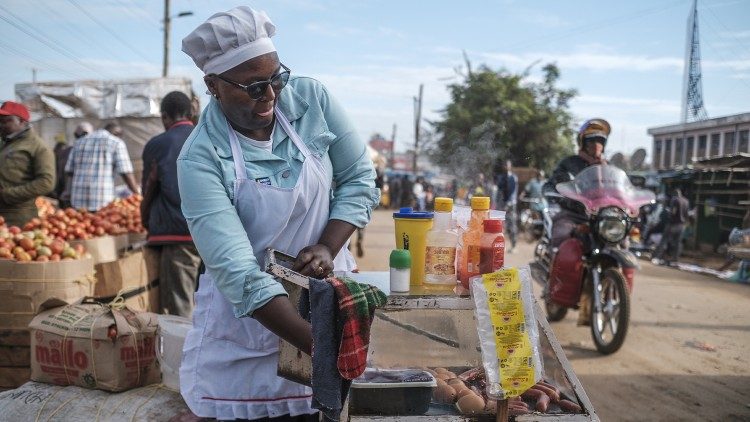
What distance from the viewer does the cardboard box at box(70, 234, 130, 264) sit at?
17.5 feet

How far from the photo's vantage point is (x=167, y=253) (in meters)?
4.78

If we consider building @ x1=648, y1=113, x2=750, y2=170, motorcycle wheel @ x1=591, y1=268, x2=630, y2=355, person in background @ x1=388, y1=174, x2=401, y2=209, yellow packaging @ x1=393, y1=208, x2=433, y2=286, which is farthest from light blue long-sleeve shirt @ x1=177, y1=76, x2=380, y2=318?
person in background @ x1=388, y1=174, x2=401, y2=209

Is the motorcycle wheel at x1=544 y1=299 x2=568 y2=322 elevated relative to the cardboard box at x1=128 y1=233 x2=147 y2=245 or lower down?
lower down

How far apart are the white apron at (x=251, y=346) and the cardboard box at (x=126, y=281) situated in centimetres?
268

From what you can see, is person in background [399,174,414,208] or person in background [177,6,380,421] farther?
person in background [399,174,414,208]

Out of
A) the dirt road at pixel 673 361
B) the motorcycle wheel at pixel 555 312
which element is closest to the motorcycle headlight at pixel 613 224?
the dirt road at pixel 673 361

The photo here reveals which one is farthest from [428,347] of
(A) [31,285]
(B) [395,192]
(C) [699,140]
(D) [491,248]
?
(B) [395,192]

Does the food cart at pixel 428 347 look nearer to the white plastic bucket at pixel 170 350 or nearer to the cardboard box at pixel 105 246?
the white plastic bucket at pixel 170 350

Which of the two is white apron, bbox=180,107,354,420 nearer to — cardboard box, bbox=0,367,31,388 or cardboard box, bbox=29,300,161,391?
cardboard box, bbox=29,300,161,391

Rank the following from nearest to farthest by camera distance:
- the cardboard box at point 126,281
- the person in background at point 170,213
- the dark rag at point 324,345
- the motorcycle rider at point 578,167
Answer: the dark rag at point 324,345
the cardboard box at point 126,281
the person in background at point 170,213
the motorcycle rider at point 578,167

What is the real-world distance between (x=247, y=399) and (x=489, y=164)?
91.8 ft

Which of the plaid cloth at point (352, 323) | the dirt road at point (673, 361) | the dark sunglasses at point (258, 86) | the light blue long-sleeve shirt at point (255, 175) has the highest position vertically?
the dark sunglasses at point (258, 86)

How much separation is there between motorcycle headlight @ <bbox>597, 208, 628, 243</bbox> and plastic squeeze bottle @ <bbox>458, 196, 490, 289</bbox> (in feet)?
10.6

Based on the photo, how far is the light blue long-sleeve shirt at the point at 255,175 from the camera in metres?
1.64
